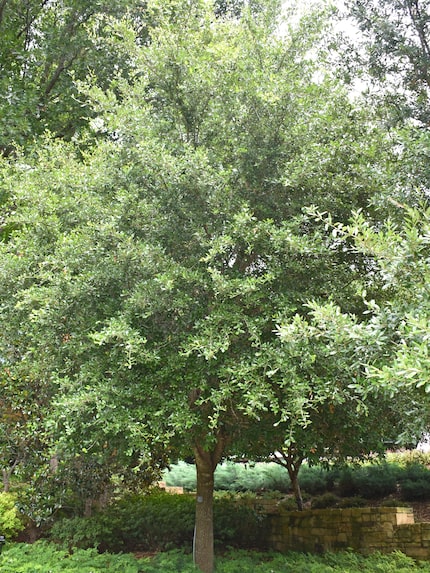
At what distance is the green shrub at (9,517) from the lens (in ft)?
28.3

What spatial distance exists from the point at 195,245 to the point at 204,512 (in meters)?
3.99

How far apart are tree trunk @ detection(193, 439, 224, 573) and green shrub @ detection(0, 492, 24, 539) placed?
2.92m

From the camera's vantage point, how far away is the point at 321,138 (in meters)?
6.66

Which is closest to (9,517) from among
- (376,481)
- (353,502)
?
(353,502)

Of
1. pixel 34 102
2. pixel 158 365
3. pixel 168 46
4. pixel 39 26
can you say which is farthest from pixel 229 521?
pixel 39 26

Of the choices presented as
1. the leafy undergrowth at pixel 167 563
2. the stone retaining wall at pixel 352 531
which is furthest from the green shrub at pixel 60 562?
the stone retaining wall at pixel 352 531

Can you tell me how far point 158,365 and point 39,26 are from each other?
31.0 feet

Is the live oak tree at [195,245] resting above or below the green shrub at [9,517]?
above

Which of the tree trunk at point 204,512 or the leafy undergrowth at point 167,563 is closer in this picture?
the leafy undergrowth at point 167,563

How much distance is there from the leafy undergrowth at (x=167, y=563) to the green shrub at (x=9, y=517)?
0.44 metres

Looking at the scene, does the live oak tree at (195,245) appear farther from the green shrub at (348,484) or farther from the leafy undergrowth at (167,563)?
the green shrub at (348,484)

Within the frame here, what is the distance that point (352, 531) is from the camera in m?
9.59

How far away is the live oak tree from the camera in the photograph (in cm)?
577

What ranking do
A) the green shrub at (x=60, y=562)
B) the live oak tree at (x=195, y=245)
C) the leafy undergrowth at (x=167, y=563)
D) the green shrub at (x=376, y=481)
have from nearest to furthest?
the live oak tree at (x=195, y=245) < the green shrub at (x=60, y=562) < the leafy undergrowth at (x=167, y=563) < the green shrub at (x=376, y=481)
